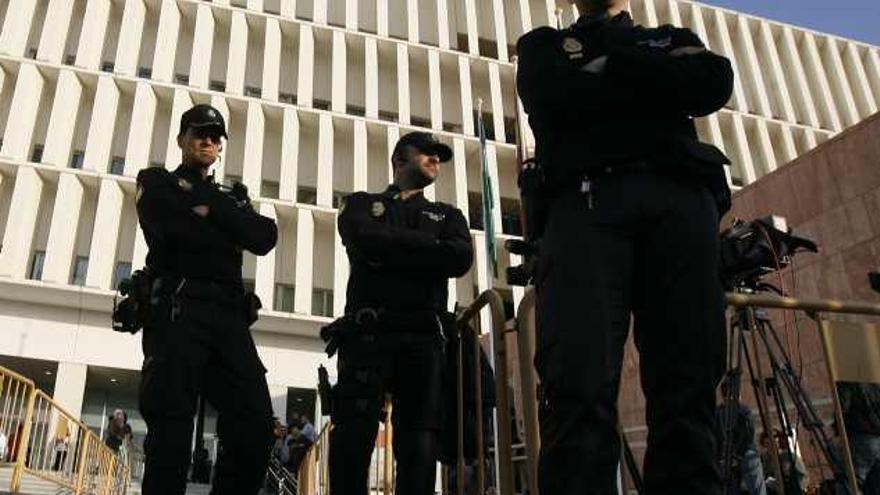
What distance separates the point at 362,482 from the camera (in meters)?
3.54

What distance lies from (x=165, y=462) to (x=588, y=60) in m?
2.39

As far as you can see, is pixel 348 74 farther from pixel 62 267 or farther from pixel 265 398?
pixel 265 398

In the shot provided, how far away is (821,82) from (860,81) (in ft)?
7.60

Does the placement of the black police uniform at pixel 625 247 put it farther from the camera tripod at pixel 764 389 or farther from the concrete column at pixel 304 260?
the concrete column at pixel 304 260

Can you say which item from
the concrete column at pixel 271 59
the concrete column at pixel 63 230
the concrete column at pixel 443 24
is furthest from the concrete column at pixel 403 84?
the concrete column at pixel 63 230

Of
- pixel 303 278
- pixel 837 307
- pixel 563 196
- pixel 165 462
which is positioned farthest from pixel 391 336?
pixel 303 278

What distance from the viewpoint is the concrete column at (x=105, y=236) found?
2362 cm

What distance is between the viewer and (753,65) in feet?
111

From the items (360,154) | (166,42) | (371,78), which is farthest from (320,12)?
(360,154)

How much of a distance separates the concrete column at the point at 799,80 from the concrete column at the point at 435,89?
15787 mm

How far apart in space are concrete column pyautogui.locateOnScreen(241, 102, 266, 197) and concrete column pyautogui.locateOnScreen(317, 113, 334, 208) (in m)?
1.98

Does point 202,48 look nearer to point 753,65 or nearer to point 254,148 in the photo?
point 254,148

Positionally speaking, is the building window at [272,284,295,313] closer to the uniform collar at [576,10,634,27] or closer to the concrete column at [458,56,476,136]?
the concrete column at [458,56,476,136]

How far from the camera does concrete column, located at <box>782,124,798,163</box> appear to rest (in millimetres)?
32312
